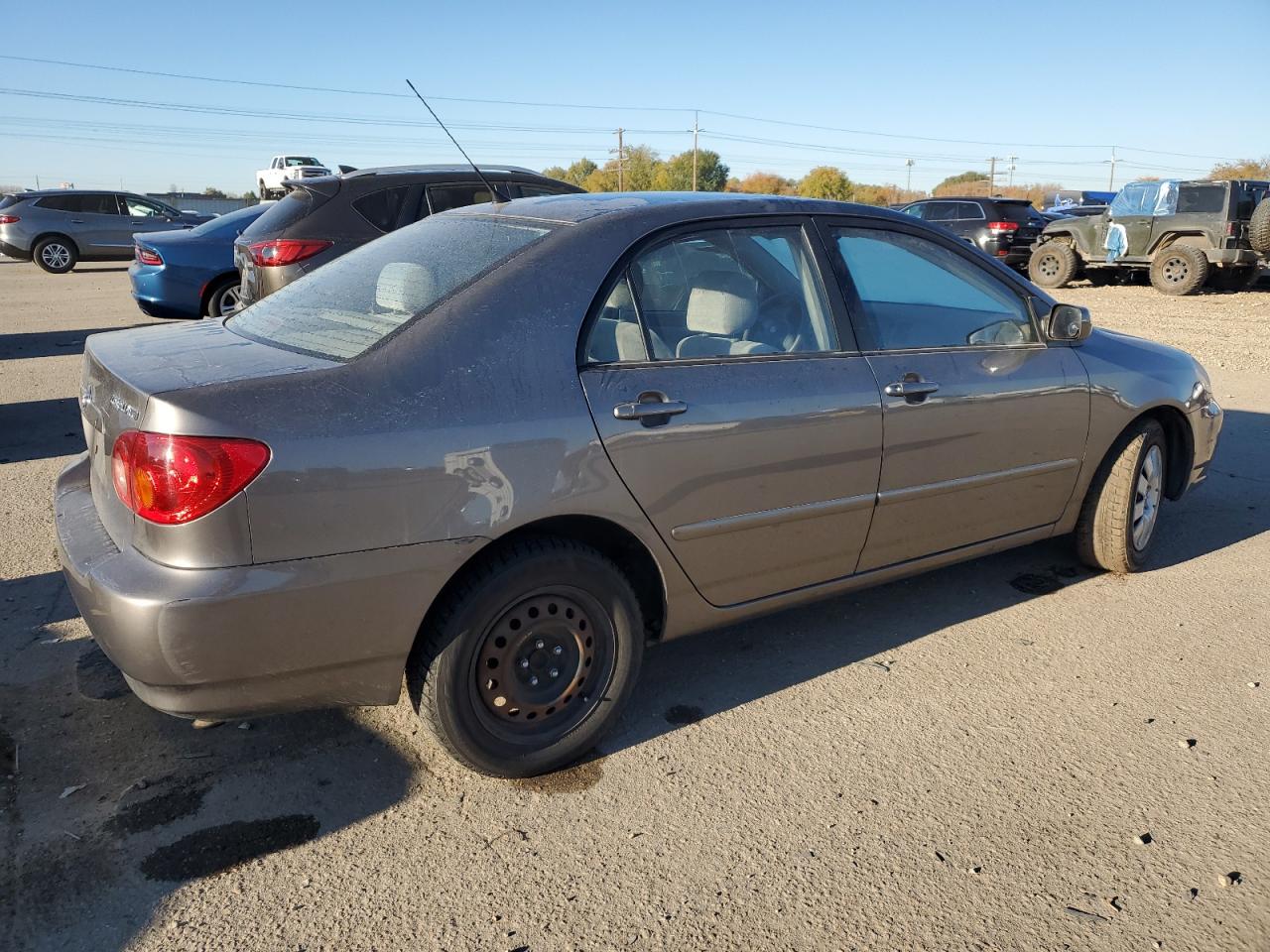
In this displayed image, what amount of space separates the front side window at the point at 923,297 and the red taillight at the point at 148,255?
8735 millimetres

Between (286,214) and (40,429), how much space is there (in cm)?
232

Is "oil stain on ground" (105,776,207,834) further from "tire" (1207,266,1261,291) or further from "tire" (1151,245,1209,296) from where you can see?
"tire" (1207,266,1261,291)

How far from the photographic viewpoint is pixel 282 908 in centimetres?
236

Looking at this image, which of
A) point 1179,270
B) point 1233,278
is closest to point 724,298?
point 1179,270

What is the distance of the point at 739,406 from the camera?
3.07 m

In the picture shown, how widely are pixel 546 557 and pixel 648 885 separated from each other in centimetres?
88

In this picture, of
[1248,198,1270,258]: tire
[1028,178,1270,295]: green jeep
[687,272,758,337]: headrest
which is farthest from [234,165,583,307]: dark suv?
[1028,178,1270,295]: green jeep

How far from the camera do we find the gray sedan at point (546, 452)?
2389mm

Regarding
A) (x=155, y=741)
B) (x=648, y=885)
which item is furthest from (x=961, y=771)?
(x=155, y=741)

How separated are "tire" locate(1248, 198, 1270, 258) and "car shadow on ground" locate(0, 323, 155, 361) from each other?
15218mm

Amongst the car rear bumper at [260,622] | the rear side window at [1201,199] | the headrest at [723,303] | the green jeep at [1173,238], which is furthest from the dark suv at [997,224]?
the car rear bumper at [260,622]

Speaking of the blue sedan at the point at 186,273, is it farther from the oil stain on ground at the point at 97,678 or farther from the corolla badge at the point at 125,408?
the corolla badge at the point at 125,408

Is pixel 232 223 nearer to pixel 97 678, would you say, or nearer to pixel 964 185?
pixel 97 678

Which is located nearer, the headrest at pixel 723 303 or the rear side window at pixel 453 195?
the headrest at pixel 723 303
